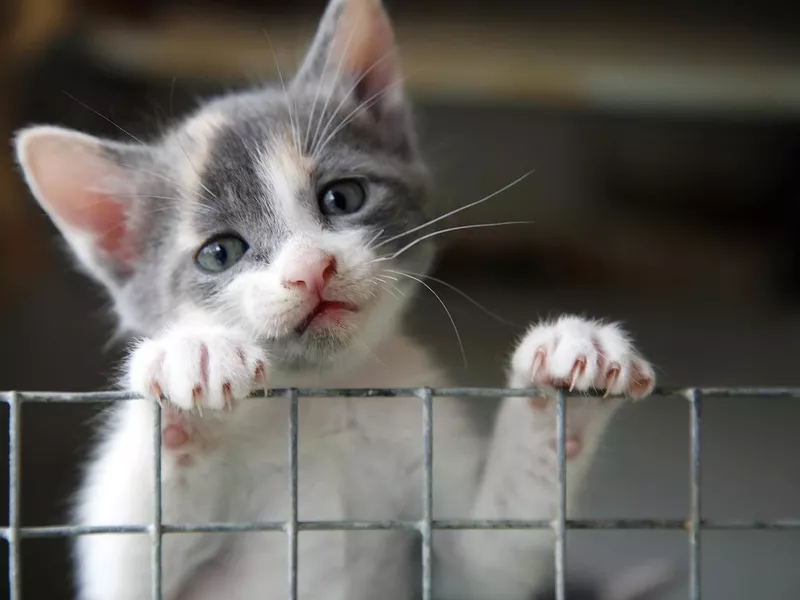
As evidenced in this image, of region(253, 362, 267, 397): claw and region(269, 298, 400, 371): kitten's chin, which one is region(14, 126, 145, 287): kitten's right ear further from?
region(253, 362, 267, 397): claw

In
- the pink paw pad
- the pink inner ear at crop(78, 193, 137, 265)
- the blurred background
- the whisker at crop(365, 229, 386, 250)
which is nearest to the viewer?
the pink paw pad

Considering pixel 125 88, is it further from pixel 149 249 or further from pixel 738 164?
pixel 738 164

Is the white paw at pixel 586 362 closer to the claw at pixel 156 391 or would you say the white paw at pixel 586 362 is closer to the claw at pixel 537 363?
the claw at pixel 537 363

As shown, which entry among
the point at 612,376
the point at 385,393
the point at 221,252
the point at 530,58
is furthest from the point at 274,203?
the point at 530,58

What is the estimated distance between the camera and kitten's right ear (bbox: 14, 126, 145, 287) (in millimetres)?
1020

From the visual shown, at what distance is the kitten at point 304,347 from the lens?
87 centimetres

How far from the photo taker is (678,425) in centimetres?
150

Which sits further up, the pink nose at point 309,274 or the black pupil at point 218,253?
the black pupil at point 218,253

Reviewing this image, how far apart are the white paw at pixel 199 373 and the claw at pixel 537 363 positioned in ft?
0.86

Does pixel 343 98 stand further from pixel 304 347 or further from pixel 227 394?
pixel 227 394

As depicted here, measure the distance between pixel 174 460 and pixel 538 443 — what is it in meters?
0.42

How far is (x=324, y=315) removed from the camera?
89 cm

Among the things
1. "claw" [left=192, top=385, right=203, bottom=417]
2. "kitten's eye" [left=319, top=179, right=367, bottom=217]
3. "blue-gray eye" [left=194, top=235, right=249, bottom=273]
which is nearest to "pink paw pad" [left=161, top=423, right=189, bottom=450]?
"claw" [left=192, top=385, right=203, bottom=417]

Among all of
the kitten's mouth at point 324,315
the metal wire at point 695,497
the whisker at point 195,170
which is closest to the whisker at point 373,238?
the kitten's mouth at point 324,315
